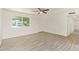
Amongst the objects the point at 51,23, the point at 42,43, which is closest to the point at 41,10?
the point at 51,23

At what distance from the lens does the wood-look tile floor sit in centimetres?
200

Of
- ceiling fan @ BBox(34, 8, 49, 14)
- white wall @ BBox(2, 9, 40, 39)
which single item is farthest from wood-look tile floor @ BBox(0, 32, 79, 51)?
ceiling fan @ BBox(34, 8, 49, 14)

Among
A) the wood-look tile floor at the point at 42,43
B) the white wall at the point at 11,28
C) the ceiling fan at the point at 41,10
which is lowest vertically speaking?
the wood-look tile floor at the point at 42,43

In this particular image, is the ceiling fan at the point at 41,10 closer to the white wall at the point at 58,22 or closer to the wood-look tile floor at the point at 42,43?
the white wall at the point at 58,22

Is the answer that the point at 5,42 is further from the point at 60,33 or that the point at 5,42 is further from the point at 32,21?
the point at 60,33

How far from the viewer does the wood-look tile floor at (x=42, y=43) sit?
200 centimetres

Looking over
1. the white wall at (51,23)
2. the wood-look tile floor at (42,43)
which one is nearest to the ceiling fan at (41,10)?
the white wall at (51,23)

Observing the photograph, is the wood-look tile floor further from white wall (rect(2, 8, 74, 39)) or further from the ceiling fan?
the ceiling fan

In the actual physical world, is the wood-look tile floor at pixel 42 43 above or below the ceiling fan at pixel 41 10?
below

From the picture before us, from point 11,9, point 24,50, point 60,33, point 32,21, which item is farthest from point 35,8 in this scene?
point 24,50

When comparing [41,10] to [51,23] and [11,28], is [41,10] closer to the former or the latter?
[51,23]
